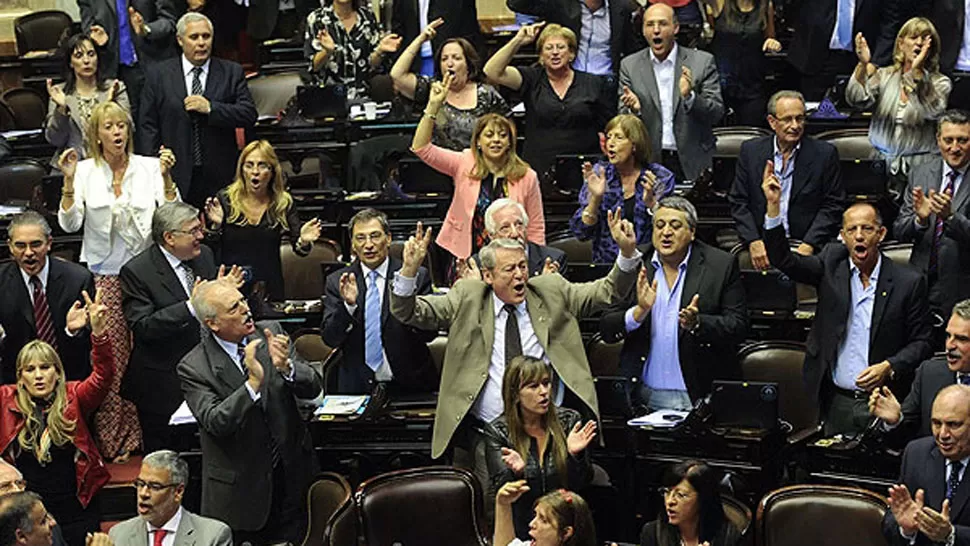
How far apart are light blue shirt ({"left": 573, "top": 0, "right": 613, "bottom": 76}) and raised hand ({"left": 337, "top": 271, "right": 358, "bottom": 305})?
9.24 ft

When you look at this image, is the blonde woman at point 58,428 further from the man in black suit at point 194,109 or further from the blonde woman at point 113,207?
the man in black suit at point 194,109

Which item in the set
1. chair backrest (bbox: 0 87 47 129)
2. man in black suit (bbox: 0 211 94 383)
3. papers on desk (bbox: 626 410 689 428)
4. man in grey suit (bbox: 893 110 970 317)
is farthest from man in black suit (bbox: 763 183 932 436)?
chair backrest (bbox: 0 87 47 129)

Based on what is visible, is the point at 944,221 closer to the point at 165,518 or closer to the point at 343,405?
the point at 343,405

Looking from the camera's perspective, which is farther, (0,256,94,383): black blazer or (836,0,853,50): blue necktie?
Answer: (836,0,853,50): blue necktie

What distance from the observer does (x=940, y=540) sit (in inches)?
257

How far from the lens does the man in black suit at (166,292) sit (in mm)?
8242

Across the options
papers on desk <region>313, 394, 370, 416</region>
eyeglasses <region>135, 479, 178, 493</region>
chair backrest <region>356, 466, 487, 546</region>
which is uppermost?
eyeglasses <region>135, 479, 178, 493</region>

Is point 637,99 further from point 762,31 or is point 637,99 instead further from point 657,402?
point 657,402

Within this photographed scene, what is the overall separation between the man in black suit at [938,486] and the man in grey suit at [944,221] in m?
1.45

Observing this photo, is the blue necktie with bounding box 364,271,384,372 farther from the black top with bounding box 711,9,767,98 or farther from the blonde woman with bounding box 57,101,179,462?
the black top with bounding box 711,9,767,98

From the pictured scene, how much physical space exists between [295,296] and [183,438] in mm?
1462

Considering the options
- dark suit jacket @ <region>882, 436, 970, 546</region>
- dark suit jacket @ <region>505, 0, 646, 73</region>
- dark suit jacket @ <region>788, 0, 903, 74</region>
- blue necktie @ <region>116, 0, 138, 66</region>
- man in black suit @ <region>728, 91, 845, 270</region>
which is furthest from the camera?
blue necktie @ <region>116, 0, 138, 66</region>

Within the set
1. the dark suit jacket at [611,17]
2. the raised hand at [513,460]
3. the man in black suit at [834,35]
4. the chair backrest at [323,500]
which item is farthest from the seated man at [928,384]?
the man in black suit at [834,35]

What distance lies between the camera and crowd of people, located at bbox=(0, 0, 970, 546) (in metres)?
7.09
